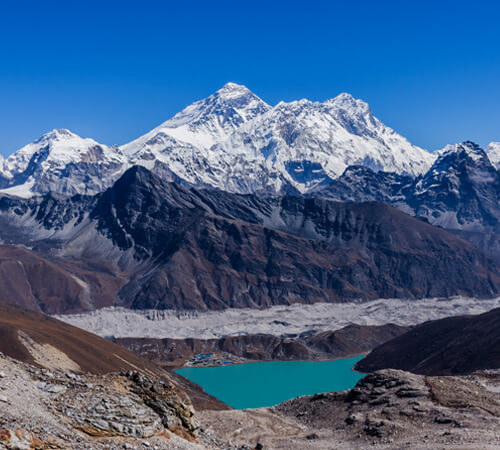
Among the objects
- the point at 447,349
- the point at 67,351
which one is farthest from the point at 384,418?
the point at 447,349

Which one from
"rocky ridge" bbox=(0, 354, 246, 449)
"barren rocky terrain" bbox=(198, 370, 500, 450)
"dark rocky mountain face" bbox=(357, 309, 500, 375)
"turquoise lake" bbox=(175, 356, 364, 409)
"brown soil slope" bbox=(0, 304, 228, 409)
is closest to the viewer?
"rocky ridge" bbox=(0, 354, 246, 449)

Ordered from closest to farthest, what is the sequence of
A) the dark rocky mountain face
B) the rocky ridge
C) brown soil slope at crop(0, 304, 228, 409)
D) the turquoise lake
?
the rocky ridge → brown soil slope at crop(0, 304, 228, 409) → the dark rocky mountain face → the turquoise lake

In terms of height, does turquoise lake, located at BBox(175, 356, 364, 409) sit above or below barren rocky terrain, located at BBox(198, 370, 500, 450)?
above

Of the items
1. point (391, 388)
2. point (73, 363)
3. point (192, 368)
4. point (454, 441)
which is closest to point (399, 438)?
point (454, 441)

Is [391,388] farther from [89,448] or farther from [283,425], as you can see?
[89,448]

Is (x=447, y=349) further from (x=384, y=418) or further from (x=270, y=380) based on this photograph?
(x=384, y=418)

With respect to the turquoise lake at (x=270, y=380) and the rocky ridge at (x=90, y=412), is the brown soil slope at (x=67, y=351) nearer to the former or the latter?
the turquoise lake at (x=270, y=380)

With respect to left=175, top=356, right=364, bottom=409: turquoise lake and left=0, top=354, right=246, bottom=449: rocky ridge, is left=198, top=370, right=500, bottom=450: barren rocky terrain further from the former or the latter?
left=175, top=356, right=364, bottom=409: turquoise lake

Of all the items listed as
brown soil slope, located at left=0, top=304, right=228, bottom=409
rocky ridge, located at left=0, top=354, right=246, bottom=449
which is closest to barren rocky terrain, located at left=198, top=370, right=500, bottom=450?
rocky ridge, located at left=0, top=354, right=246, bottom=449
